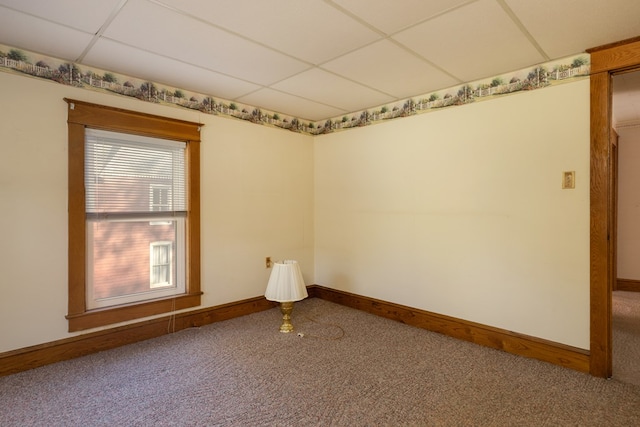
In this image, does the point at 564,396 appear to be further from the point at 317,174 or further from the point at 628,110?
the point at 628,110

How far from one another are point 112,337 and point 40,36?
2260mm

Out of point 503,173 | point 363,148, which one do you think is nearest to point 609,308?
point 503,173

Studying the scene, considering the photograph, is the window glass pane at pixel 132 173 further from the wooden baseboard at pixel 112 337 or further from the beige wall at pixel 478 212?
the beige wall at pixel 478 212

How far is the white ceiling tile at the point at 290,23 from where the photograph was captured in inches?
72.0

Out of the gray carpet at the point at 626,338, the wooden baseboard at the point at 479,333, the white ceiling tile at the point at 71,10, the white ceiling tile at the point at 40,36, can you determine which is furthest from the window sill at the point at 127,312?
the gray carpet at the point at 626,338

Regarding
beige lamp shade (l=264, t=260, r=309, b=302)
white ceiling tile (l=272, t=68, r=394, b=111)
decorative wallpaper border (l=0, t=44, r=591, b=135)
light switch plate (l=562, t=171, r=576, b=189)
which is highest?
white ceiling tile (l=272, t=68, r=394, b=111)

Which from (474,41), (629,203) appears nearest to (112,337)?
(474,41)

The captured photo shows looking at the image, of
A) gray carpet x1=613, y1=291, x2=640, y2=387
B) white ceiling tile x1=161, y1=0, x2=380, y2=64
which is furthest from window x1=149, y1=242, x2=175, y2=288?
gray carpet x1=613, y1=291, x2=640, y2=387

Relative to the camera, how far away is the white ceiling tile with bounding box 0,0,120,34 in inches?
71.2

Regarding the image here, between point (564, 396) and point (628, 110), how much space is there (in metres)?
3.65

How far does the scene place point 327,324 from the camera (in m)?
3.40

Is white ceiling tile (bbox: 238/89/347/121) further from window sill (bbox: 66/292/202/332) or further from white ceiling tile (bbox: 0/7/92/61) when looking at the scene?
window sill (bbox: 66/292/202/332)

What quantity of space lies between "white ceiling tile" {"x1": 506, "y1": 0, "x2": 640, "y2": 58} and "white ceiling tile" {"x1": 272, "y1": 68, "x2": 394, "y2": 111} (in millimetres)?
1388

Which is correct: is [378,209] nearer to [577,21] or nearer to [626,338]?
[577,21]
